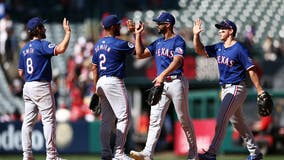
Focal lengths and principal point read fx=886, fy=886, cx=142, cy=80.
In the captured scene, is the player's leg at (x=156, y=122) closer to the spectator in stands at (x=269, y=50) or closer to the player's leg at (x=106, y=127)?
the player's leg at (x=106, y=127)

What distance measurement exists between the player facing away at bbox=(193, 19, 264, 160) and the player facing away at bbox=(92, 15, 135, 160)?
1.22m

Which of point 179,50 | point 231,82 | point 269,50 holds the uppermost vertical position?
point 179,50

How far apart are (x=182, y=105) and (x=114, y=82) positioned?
44.1 inches

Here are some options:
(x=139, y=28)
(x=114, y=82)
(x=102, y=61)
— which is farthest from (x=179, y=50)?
(x=102, y=61)

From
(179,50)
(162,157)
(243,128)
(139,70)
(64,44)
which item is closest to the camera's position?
(64,44)

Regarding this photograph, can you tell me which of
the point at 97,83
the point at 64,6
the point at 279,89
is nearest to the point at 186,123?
the point at 97,83

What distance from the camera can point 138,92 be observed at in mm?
26297

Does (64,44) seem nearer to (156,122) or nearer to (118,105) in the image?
(118,105)

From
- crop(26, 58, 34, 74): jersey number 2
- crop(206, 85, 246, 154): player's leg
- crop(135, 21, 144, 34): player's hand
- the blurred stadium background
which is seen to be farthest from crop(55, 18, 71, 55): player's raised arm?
the blurred stadium background

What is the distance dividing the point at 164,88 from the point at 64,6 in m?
17.5

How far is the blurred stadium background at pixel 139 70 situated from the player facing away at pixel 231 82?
829 cm

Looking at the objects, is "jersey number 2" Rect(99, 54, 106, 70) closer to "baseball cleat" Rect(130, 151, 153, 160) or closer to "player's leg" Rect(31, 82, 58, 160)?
"player's leg" Rect(31, 82, 58, 160)

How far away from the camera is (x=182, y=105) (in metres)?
13.7

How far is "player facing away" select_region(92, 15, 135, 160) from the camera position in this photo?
45.3 ft
